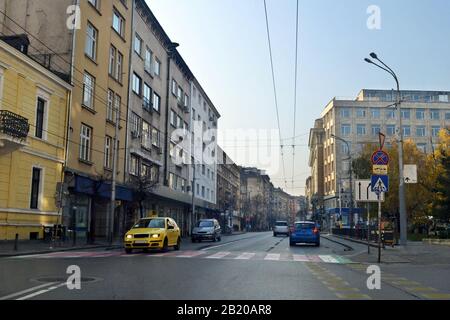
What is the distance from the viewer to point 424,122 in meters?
93.6

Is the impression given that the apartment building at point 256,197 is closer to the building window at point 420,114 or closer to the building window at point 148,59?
the building window at point 420,114

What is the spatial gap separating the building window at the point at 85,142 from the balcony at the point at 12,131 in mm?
7218

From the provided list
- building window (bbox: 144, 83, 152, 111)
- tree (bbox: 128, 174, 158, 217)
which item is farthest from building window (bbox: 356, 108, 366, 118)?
tree (bbox: 128, 174, 158, 217)

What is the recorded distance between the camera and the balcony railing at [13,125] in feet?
72.0

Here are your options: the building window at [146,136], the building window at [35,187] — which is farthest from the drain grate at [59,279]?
the building window at [146,136]

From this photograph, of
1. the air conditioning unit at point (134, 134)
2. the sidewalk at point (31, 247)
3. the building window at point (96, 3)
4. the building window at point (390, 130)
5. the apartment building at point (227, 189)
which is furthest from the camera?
the building window at point (390, 130)

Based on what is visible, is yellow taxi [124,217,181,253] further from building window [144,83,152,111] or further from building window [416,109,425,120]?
building window [416,109,425,120]

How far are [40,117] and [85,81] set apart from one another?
222 inches

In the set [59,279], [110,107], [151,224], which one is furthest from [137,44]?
[59,279]

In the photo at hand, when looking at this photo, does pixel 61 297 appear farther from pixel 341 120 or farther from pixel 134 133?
pixel 341 120

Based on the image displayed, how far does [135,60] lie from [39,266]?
29.2 meters

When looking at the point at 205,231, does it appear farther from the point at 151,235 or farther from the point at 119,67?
the point at 151,235

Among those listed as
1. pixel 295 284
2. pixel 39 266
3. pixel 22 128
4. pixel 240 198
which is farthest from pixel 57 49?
pixel 240 198
